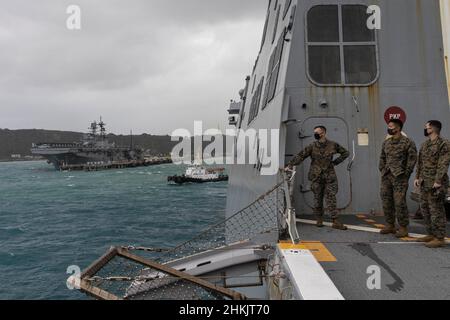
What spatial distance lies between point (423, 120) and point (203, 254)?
17.1 ft

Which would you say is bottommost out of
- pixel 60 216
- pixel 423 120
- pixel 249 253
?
pixel 60 216

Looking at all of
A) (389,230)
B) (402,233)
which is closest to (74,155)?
(389,230)

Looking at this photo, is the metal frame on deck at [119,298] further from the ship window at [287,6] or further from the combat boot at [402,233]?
the ship window at [287,6]

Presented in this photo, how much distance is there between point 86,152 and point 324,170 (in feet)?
307

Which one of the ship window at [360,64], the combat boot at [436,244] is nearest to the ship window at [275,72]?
the ship window at [360,64]

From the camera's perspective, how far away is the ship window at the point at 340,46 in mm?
7199

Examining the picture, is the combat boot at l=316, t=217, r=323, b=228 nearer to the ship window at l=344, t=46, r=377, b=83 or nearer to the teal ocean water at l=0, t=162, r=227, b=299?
the ship window at l=344, t=46, r=377, b=83

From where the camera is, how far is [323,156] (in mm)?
5781

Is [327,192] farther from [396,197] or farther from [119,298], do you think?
[119,298]

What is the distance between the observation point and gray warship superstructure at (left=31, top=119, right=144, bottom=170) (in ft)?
290
